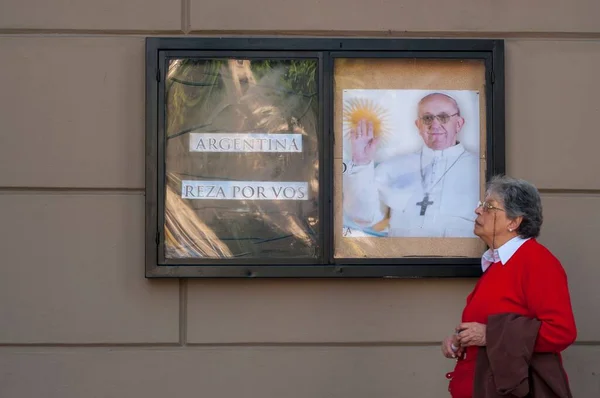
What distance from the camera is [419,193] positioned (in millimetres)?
4262

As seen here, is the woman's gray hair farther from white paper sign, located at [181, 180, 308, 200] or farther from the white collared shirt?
white paper sign, located at [181, 180, 308, 200]

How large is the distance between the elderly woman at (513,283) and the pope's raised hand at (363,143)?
833 millimetres

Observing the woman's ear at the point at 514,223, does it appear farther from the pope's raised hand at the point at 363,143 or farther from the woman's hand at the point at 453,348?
the pope's raised hand at the point at 363,143

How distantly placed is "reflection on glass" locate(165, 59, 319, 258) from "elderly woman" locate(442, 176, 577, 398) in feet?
3.35

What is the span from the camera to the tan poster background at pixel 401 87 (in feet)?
13.9

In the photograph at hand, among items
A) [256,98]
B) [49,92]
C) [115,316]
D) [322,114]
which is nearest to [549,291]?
[322,114]

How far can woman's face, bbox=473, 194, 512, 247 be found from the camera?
3471 millimetres

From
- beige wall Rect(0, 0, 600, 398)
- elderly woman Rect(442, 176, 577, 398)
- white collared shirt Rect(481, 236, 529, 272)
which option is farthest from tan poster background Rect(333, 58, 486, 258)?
white collared shirt Rect(481, 236, 529, 272)

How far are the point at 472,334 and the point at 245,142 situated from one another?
158 cm

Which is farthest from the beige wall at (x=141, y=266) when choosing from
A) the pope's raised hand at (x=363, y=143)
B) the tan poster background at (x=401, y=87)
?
the pope's raised hand at (x=363, y=143)

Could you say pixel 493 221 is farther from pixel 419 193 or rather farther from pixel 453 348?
pixel 419 193

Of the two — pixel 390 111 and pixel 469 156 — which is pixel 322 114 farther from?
pixel 469 156

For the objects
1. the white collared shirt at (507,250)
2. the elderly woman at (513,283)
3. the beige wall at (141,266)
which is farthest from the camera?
the beige wall at (141,266)

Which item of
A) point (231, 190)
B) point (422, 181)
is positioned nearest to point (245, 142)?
point (231, 190)
